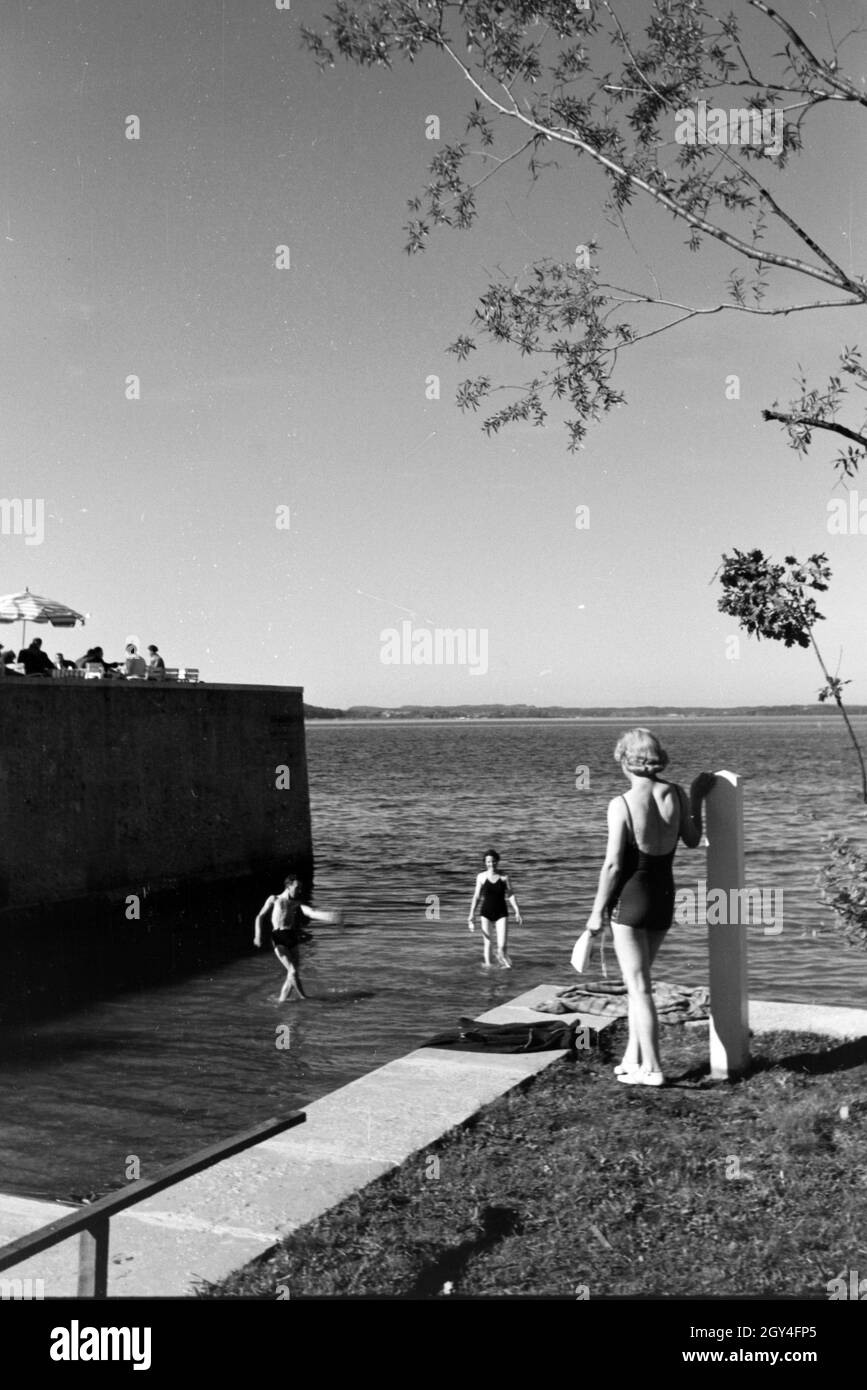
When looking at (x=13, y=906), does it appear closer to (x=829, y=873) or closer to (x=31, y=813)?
(x=31, y=813)

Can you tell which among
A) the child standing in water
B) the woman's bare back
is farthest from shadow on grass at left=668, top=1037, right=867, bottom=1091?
the child standing in water

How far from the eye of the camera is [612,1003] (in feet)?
31.6

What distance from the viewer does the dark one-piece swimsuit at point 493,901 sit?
63.2 ft

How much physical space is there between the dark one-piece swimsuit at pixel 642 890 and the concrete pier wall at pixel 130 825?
13843mm

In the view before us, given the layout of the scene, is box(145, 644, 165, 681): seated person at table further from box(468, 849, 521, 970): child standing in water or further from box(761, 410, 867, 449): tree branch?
box(761, 410, 867, 449): tree branch

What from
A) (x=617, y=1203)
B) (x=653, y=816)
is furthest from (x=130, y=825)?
(x=617, y=1203)

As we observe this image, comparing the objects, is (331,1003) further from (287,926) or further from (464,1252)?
(464,1252)

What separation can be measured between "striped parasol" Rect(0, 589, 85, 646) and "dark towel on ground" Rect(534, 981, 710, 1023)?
72.2 ft

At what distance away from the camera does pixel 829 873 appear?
21.3 feet

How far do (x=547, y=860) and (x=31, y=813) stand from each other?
2319cm

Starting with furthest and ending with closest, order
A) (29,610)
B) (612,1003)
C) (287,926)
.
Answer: (29,610) < (287,926) < (612,1003)

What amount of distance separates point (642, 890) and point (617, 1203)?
198 centimetres

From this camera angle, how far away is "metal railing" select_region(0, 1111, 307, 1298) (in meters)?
3.92
